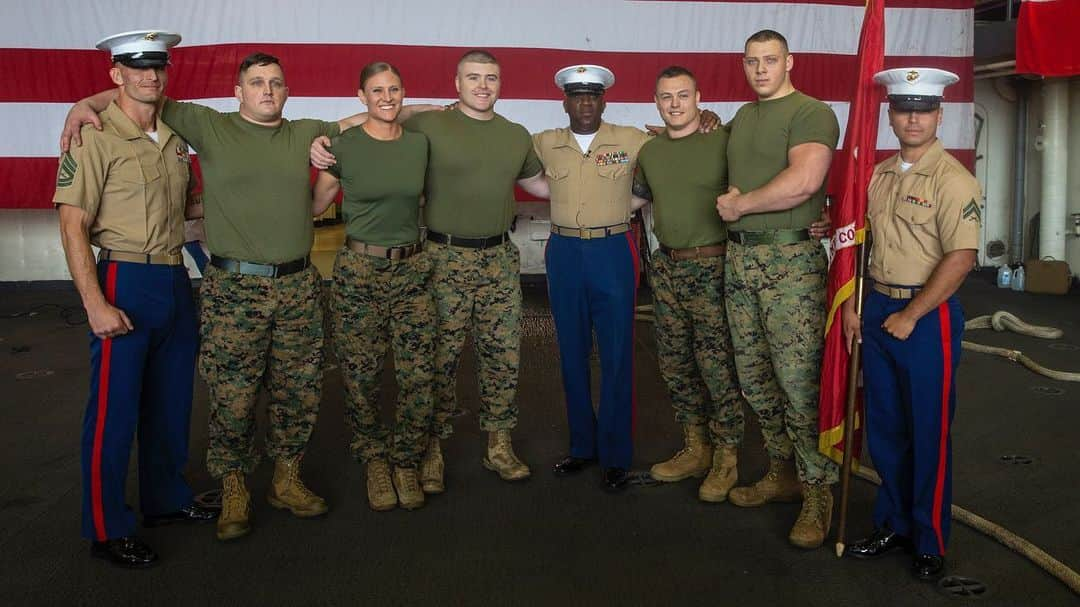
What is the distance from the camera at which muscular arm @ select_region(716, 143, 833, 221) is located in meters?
2.69

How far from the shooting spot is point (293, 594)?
2488mm

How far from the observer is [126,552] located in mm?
2684

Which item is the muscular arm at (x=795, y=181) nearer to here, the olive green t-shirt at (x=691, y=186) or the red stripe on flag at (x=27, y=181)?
the olive green t-shirt at (x=691, y=186)

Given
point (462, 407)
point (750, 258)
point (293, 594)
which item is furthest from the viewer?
point (462, 407)

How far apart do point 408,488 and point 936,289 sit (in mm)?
1895

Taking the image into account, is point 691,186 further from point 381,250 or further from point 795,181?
point 381,250

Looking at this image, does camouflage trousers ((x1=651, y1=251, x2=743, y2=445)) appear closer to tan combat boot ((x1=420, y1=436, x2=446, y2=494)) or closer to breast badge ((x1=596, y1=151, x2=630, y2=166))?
breast badge ((x1=596, y1=151, x2=630, y2=166))

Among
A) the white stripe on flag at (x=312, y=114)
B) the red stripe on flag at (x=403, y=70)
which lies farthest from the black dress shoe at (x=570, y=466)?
the red stripe on flag at (x=403, y=70)

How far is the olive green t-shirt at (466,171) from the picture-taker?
10.3 ft

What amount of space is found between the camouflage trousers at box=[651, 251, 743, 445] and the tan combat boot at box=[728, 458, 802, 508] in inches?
7.0

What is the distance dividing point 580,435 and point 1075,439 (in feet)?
7.21

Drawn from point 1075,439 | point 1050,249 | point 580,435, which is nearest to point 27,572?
point 580,435

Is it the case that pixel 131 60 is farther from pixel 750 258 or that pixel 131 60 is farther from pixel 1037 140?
pixel 1037 140

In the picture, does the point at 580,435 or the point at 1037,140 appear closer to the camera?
the point at 580,435
